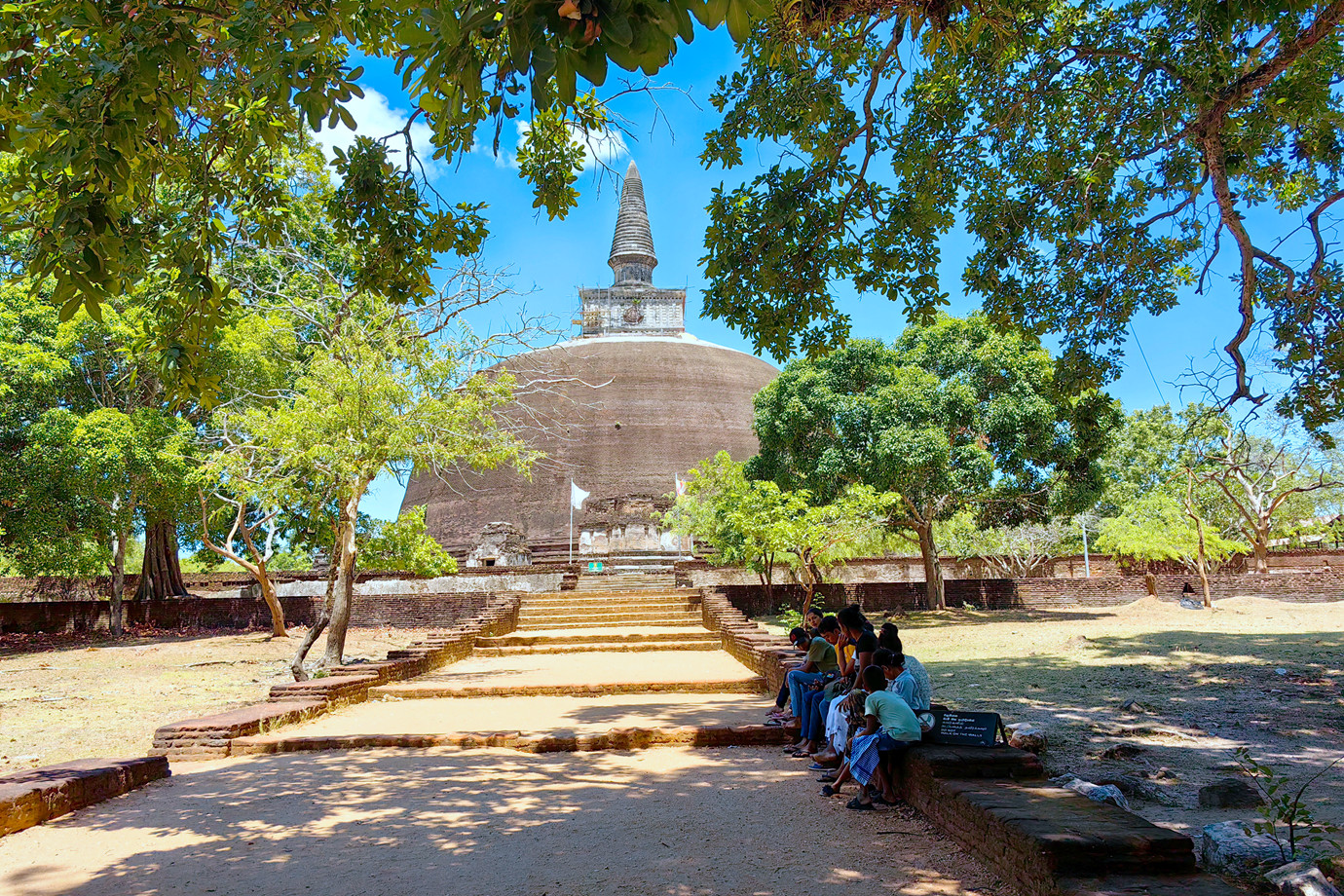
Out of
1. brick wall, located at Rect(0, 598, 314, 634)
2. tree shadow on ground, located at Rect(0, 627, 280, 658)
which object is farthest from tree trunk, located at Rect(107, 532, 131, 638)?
brick wall, located at Rect(0, 598, 314, 634)

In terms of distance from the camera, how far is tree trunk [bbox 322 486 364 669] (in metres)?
9.94

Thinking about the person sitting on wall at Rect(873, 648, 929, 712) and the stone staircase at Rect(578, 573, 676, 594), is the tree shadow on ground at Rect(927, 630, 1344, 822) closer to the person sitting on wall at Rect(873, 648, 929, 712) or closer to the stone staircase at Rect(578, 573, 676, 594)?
the person sitting on wall at Rect(873, 648, 929, 712)

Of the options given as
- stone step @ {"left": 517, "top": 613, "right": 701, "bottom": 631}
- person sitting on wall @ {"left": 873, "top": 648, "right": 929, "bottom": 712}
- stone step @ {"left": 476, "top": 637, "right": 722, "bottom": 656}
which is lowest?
stone step @ {"left": 476, "top": 637, "right": 722, "bottom": 656}

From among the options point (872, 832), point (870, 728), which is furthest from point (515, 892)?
point (870, 728)

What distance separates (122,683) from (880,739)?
9.96 metres

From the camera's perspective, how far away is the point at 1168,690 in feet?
26.8

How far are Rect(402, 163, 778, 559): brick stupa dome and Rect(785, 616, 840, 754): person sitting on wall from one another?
1790cm

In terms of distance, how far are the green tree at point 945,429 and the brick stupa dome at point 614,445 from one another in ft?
26.0

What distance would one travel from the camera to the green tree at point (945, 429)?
1645 cm

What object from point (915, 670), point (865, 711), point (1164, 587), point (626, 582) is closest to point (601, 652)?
point (626, 582)

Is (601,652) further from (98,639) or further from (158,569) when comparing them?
(158,569)

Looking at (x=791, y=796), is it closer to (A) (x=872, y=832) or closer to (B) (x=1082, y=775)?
(A) (x=872, y=832)

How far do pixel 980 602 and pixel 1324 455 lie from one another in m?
11.7

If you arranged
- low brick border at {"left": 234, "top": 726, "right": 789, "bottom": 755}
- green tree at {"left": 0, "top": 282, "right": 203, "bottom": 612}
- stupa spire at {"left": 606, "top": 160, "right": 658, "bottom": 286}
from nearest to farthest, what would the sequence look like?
low brick border at {"left": 234, "top": 726, "right": 789, "bottom": 755} < green tree at {"left": 0, "top": 282, "right": 203, "bottom": 612} < stupa spire at {"left": 606, "top": 160, "right": 658, "bottom": 286}
